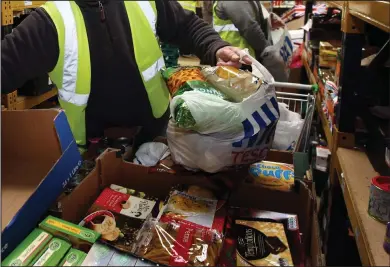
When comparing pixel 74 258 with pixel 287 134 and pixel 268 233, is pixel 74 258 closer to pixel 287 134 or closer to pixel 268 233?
pixel 268 233

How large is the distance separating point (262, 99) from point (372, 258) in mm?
479

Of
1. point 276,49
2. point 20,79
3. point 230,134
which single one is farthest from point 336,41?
point 20,79

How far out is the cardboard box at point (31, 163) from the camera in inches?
34.0

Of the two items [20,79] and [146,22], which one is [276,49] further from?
[20,79]

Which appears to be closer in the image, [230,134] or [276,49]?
[230,134]

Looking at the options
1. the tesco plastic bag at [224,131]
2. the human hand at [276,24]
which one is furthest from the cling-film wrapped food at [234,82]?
the human hand at [276,24]

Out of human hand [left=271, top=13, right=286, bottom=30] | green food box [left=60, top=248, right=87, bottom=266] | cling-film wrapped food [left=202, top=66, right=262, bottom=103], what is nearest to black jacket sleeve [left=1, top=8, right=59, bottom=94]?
cling-film wrapped food [left=202, top=66, right=262, bottom=103]

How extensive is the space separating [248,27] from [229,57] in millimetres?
1771

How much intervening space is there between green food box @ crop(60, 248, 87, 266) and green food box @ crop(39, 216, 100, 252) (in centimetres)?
3

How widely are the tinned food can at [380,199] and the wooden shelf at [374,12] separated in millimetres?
398

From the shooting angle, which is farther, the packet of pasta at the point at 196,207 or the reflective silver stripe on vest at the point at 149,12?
the reflective silver stripe on vest at the point at 149,12

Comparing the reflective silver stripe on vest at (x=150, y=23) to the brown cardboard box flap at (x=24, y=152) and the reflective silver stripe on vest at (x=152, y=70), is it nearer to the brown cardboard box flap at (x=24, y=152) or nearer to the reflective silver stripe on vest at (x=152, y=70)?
the reflective silver stripe on vest at (x=152, y=70)

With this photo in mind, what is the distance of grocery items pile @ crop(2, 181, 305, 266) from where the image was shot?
0.83 meters

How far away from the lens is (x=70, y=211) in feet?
3.27
